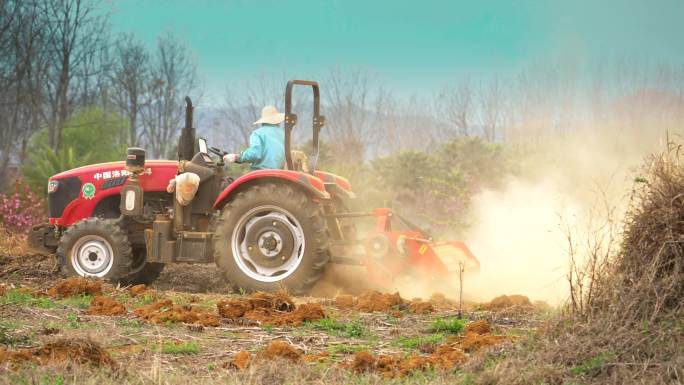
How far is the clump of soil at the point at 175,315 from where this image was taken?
682 cm

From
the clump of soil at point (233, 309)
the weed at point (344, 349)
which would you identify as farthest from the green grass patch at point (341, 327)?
the clump of soil at point (233, 309)

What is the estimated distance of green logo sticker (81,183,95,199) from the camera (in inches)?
392

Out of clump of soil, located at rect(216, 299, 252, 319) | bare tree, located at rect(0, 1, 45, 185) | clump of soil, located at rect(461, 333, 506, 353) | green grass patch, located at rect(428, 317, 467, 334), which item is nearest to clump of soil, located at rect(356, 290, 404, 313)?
green grass patch, located at rect(428, 317, 467, 334)

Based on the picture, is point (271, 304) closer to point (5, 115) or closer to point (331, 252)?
point (331, 252)

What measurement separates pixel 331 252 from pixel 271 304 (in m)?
1.54

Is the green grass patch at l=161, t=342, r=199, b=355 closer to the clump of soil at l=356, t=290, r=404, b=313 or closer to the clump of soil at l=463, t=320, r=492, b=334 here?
the clump of soil at l=463, t=320, r=492, b=334

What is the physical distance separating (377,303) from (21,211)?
9419mm

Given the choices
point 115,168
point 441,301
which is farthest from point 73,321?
point 441,301

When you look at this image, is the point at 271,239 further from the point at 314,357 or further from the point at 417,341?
the point at 314,357

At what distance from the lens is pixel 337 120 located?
104ft

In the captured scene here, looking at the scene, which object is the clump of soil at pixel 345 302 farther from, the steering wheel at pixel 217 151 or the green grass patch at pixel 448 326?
the steering wheel at pixel 217 151

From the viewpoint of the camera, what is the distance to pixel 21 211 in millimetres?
15172

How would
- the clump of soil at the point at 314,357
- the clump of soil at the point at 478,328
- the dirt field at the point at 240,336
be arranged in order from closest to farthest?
1. the dirt field at the point at 240,336
2. the clump of soil at the point at 314,357
3. the clump of soil at the point at 478,328

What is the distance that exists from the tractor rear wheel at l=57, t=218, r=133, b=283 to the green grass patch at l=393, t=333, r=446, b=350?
401 centimetres
